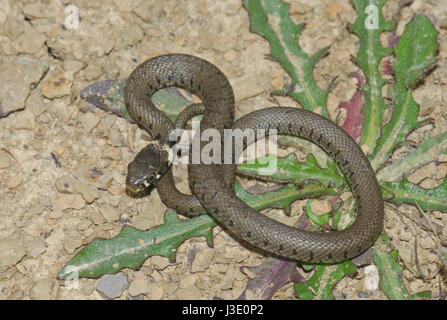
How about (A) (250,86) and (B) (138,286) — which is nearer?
(B) (138,286)

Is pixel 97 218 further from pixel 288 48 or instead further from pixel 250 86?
pixel 288 48

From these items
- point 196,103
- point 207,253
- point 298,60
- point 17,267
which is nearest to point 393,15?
point 298,60

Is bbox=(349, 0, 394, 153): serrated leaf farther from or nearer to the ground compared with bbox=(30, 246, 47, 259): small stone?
farther from the ground

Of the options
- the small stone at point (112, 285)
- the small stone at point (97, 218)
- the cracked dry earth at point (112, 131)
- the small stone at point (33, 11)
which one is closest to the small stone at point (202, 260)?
the cracked dry earth at point (112, 131)

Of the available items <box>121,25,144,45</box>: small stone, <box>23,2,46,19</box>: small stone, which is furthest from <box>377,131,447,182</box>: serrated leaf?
<box>23,2,46,19</box>: small stone

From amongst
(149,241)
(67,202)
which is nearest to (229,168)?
(149,241)

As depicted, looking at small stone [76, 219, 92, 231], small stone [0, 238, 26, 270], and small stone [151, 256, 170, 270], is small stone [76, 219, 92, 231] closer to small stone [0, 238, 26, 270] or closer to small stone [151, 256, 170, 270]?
small stone [0, 238, 26, 270]
